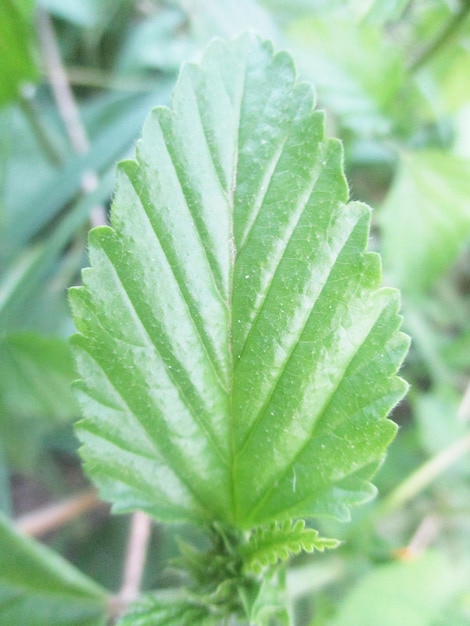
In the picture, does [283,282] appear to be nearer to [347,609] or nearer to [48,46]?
[347,609]

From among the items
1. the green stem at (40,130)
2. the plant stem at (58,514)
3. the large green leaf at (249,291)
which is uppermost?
the green stem at (40,130)

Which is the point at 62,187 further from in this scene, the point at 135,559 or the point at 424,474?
the point at 424,474

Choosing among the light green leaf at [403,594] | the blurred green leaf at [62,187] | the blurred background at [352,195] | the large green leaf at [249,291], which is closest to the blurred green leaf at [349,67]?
the blurred background at [352,195]

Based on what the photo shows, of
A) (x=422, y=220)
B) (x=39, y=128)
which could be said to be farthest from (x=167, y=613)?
(x=39, y=128)

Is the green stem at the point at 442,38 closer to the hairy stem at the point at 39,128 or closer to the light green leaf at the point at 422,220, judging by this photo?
the light green leaf at the point at 422,220

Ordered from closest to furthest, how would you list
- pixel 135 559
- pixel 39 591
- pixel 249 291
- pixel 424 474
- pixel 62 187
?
pixel 249 291, pixel 39 591, pixel 135 559, pixel 424 474, pixel 62 187
